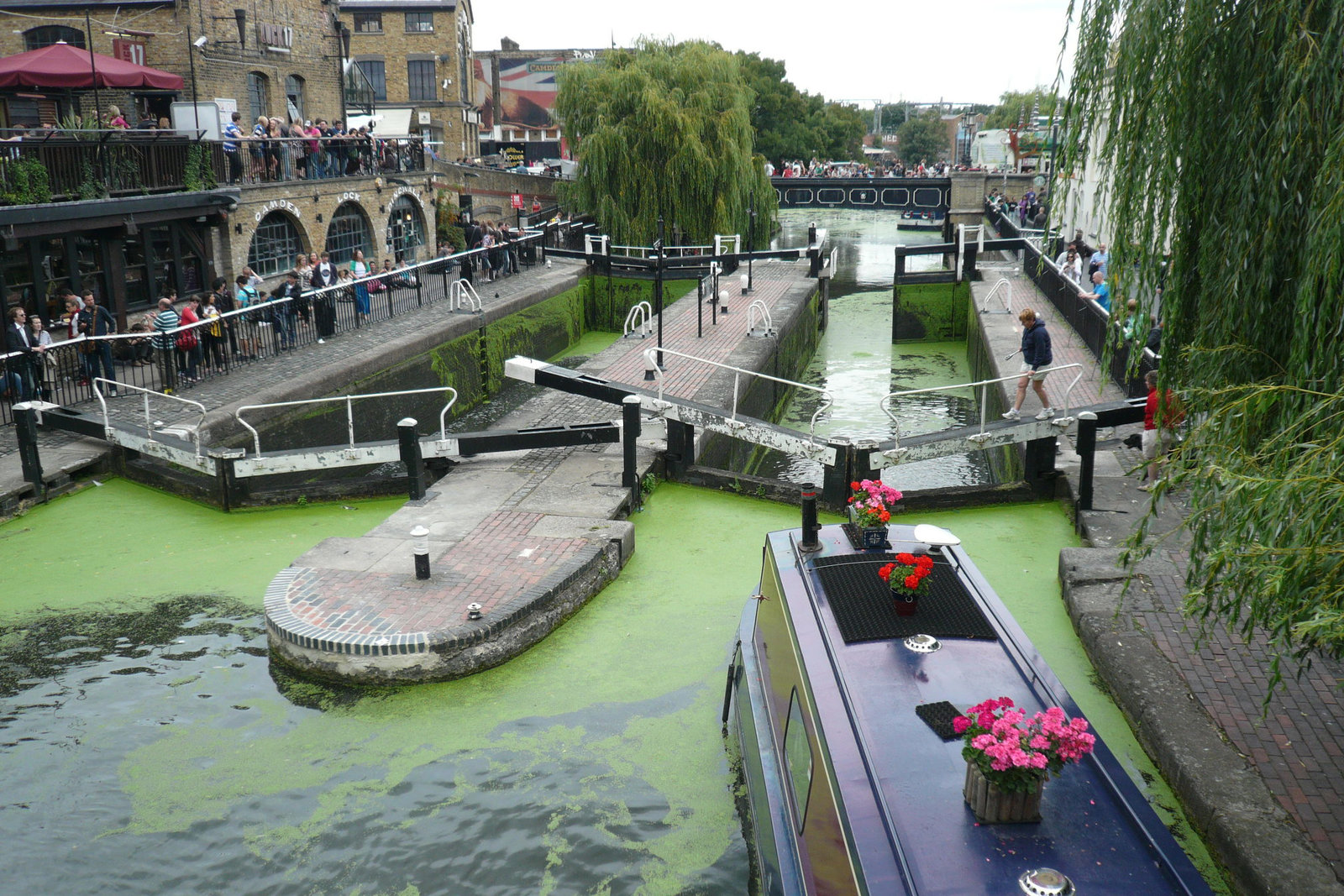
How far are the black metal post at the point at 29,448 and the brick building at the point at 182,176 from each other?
5.48m

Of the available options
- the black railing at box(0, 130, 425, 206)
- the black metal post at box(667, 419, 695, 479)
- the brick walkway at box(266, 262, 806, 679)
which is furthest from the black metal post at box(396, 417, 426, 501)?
the black railing at box(0, 130, 425, 206)

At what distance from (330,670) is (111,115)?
18874mm

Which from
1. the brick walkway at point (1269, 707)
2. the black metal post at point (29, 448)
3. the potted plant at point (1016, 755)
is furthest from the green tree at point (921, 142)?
the potted plant at point (1016, 755)

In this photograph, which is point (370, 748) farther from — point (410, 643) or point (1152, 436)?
point (1152, 436)

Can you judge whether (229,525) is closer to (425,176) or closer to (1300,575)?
(1300,575)

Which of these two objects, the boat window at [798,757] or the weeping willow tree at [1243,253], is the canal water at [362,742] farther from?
the weeping willow tree at [1243,253]

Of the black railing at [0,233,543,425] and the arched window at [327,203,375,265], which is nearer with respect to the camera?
the black railing at [0,233,543,425]

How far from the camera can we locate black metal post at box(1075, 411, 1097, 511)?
34.1 ft

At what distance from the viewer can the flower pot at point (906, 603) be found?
18.5ft

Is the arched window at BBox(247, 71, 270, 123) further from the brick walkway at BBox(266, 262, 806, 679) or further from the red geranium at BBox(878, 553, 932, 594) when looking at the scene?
the red geranium at BBox(878, 553, 932, 594)

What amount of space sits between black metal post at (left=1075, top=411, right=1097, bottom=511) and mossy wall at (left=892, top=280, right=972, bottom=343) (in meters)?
17.5

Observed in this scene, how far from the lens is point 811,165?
7450 cm

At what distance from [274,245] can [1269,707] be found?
75.8ft

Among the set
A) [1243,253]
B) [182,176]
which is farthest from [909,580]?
[182,176]
